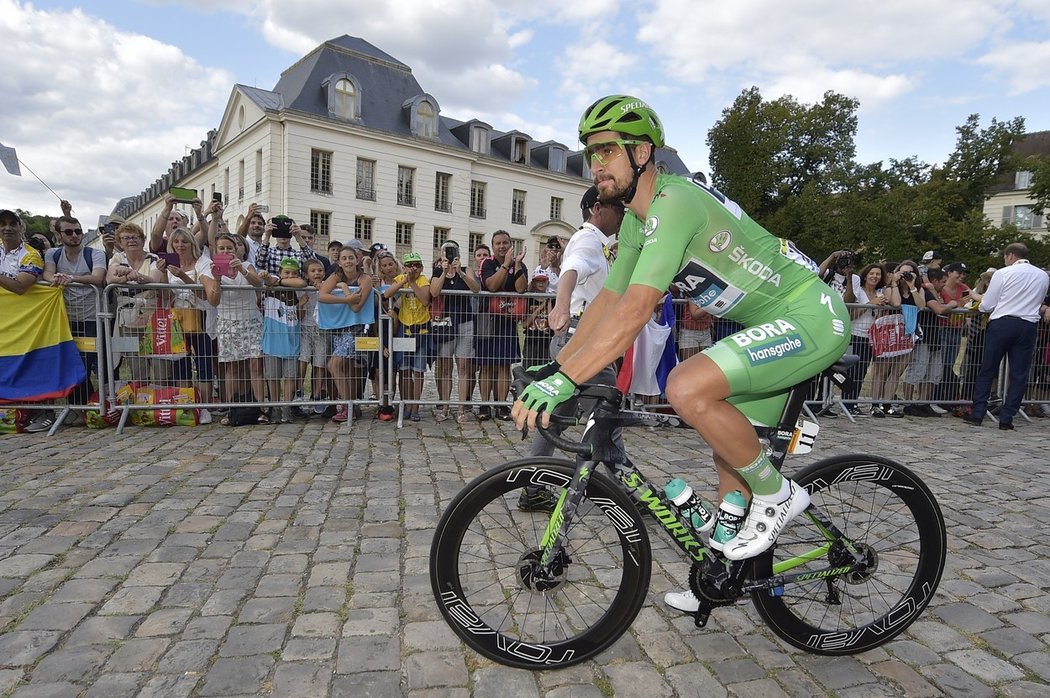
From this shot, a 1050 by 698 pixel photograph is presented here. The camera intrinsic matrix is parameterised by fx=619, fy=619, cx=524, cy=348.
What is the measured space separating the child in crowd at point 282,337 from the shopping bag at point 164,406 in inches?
33.9

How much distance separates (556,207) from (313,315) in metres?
41.6

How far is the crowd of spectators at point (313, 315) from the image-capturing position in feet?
22.0

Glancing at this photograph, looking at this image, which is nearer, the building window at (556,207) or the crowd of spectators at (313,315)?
the crowd of spectators at (313,315)

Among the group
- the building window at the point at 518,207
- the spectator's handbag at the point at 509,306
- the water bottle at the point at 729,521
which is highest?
the building window at the point at 518,207

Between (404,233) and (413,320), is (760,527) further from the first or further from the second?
(404,233)

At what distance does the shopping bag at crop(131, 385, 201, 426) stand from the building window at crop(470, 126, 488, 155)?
38787 millimetres

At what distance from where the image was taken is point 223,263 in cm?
737

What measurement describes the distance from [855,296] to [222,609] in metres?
8.84

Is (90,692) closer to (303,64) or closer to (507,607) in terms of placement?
(507,607)

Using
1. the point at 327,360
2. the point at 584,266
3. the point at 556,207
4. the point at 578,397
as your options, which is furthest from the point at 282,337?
the point at 556,207

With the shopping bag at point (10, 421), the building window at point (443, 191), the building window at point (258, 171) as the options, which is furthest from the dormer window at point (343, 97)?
the shopping bag at point (10, 421)

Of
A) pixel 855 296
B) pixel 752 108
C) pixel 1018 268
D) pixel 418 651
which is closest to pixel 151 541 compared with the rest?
pixel 418 651

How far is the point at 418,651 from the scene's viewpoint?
2562 mm

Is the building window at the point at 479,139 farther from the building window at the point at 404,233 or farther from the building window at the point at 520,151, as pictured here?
the building window at the point at 404,233
